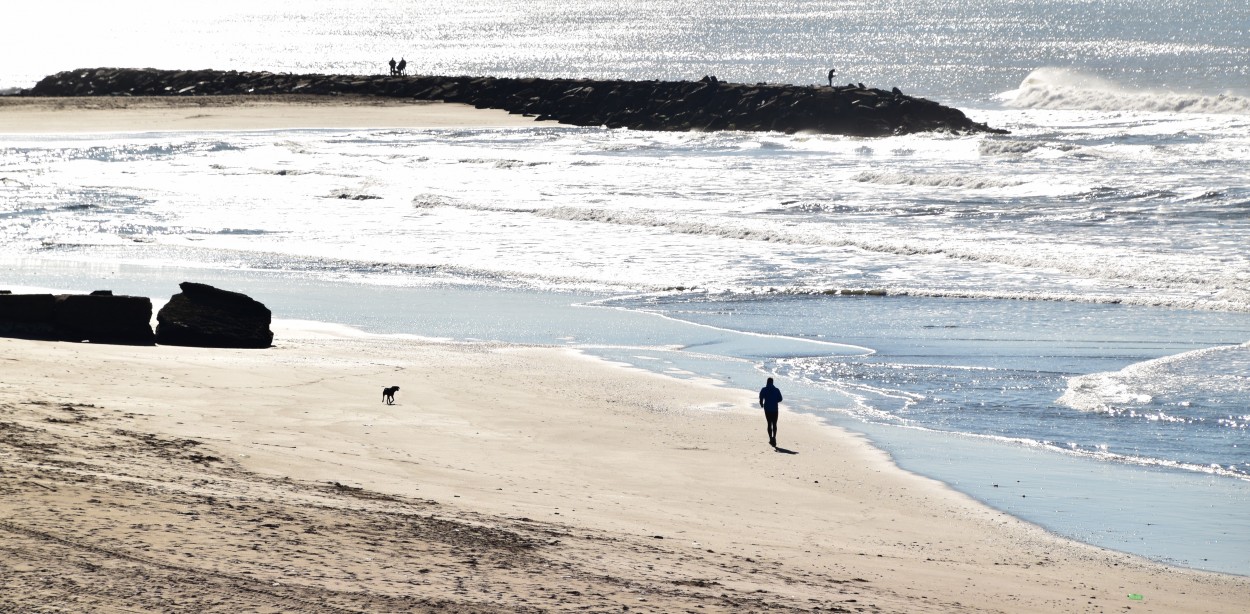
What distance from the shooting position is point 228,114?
53062 mm

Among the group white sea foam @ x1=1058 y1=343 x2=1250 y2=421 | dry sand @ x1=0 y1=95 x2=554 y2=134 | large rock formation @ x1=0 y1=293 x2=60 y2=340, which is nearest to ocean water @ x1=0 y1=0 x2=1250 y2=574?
white sea foam @ x1=1058 y1=343 x2=1250 y2=421

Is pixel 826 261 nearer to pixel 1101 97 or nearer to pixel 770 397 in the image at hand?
pixel 770 397

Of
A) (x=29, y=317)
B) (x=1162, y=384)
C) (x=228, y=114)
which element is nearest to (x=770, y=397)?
(x=1162, y=384)

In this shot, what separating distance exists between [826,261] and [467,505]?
45.6 feet

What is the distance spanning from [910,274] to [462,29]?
467 feet

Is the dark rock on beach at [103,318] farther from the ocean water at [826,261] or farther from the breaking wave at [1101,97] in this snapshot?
the breaking wave at [1101,97]

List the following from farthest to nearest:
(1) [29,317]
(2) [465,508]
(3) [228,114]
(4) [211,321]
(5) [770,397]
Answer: (3) [228,114] → (4) [211,321] → (1) [29,317] → (5) [770,397] → (2) [465,508]

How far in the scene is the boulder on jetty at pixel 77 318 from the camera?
13414mm

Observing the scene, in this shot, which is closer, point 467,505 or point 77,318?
point 467,505

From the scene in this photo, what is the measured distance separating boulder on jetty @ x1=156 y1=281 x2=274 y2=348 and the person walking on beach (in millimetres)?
5627

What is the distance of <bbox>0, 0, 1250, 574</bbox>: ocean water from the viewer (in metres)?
11.5

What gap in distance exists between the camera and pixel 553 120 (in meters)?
53.6

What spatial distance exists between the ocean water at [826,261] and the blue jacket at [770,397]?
40.3 inches

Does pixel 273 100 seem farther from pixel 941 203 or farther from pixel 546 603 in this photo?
pixel 546 603
